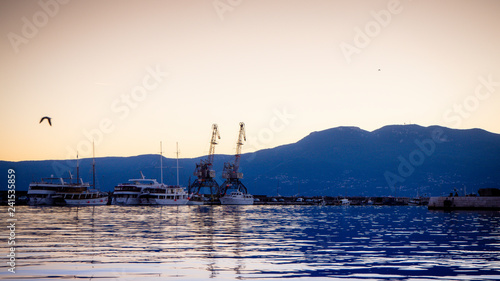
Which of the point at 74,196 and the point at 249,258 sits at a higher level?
the point at 74,196

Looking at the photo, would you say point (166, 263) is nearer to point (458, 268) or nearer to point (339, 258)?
point (339, 258)

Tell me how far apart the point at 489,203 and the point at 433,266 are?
113m

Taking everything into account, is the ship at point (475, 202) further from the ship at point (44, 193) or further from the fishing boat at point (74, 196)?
the ship at point (44, 193)

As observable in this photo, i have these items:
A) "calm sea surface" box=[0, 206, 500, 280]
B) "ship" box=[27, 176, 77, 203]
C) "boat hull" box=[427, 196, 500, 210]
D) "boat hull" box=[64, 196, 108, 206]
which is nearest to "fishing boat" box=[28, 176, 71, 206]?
"ship" box=[27, 176, 77, 203]

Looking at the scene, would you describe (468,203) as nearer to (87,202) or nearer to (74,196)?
(87,202)

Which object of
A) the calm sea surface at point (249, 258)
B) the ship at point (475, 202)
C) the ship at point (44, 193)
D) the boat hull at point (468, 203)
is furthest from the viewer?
the ship at point (44, 193)

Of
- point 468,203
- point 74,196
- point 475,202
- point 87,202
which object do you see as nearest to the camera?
point 475,202

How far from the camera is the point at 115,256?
109 ft

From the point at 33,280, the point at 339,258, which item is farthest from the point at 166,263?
the point at 339,258

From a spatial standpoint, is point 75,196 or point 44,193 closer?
point 44,193

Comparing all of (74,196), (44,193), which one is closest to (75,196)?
(74,196)

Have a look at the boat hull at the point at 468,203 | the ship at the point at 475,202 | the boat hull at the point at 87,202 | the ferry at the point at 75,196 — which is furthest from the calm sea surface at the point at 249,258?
the ferry at the point at 75,196

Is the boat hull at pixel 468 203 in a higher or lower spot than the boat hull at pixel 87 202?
lower

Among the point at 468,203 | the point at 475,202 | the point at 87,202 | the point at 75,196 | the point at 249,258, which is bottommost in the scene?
the point at 249,258
